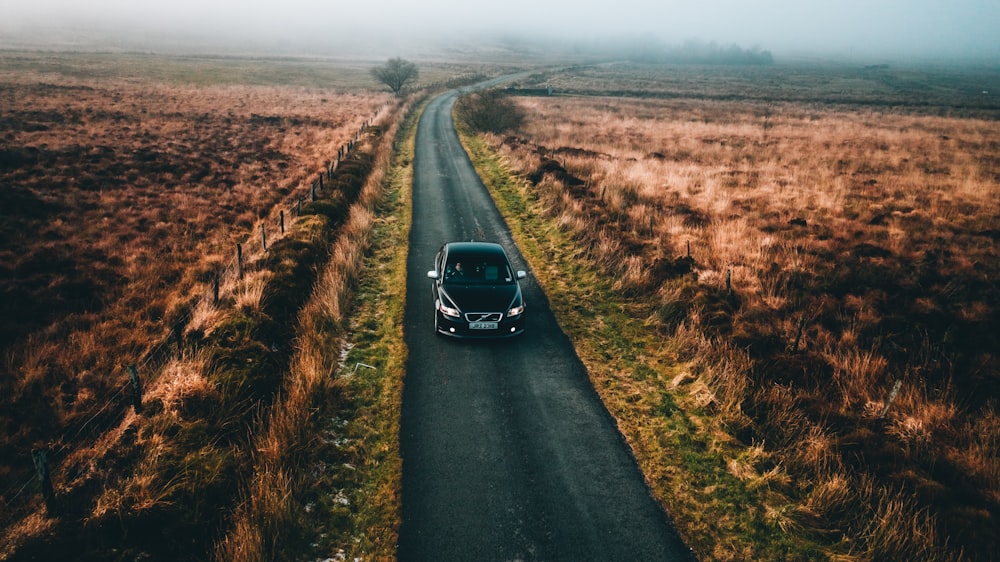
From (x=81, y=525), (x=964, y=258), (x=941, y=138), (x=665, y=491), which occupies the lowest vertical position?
(x=665, y=491)

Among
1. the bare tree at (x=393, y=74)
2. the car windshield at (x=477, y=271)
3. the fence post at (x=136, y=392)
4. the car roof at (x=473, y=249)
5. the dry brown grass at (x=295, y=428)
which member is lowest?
the dry brown grass at (x=295, y=428)

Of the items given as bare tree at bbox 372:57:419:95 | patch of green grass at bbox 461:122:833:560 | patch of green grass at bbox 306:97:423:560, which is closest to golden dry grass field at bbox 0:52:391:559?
patch of green grass at bbox 306:97:423:560

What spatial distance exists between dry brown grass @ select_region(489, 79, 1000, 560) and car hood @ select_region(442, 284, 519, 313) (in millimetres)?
3741

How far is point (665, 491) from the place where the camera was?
692 cm

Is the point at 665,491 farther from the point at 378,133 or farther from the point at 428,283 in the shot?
the point at 378,133

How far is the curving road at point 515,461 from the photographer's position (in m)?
6.06

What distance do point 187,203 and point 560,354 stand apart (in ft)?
58.3

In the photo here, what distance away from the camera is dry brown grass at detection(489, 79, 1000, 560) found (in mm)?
6625

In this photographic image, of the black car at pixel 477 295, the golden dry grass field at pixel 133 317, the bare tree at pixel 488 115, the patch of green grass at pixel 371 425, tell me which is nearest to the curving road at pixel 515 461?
the patch of green grass at pixel 371 425

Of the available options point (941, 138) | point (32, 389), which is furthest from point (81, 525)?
point (941, 138)

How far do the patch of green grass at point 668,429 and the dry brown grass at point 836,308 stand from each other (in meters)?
0.25

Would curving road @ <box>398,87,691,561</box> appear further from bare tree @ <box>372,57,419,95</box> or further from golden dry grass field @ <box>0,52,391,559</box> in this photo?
bare tree @ <box>372,57,419,95</box>

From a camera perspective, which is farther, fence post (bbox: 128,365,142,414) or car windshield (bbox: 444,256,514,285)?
car windshield (bbox: 444,256,514,285)

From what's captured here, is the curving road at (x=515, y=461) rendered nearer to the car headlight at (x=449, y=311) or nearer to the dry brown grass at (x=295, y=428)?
the car headlight at (x=449, y=311)
